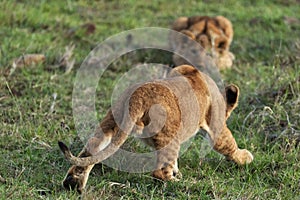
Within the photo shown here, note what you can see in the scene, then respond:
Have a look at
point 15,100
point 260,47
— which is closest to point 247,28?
point 260,47

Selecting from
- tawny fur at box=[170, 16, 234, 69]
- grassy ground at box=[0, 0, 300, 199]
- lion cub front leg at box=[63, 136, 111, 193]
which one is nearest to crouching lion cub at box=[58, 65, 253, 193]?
lion cub front leg at box=[63, 136, 111, 193]

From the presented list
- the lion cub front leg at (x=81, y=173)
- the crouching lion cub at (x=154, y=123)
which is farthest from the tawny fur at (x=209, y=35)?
the lion cub front leg at (x=81, y=173)

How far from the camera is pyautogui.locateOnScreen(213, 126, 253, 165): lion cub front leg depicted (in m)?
4.56

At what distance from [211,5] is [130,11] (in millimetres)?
1266

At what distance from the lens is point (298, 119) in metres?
5.33

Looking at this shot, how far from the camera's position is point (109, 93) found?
6.28m

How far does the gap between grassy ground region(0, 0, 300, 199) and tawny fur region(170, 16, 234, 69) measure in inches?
7.9

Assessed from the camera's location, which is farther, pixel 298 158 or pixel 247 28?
pixel 247 28

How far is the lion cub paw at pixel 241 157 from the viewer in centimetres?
467

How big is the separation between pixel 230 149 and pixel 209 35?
3006mm

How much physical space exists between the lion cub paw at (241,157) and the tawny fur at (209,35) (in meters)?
2.47

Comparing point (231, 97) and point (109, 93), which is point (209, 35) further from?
point (231, 97)

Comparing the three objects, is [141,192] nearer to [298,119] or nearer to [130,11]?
[298,119]

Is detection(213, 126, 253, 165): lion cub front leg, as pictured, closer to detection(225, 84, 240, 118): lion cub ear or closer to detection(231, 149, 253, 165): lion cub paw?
detection(231, 149, 253, 165): lion cub paw
